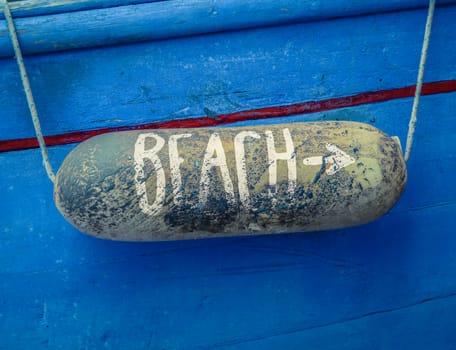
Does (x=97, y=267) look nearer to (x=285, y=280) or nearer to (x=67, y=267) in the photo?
(x=67, y=267)

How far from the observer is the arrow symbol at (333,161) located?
36.6 inches

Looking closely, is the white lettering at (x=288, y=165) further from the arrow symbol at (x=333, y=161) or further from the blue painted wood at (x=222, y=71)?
the blue painted wood at (x=222, y=71)

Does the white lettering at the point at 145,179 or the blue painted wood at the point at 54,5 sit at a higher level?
the blue painted wood at the point at 54,5

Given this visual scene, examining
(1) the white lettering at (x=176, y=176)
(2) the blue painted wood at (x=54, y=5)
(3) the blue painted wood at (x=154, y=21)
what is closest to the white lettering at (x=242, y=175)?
(1) the white lettering at (x=176, y=176)

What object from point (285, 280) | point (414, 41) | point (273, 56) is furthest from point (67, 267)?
point (414, 41)

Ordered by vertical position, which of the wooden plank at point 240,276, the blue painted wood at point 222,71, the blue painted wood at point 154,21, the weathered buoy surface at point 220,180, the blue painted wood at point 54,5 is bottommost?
Result: the wooden plank at point 240,276

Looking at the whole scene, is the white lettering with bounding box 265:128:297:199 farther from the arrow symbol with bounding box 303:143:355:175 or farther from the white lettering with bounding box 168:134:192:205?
the white lettering with bounding box 168:134:192:205

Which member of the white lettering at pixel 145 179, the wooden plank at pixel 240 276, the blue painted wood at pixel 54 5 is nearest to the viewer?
the white lettering at pixel 145 179

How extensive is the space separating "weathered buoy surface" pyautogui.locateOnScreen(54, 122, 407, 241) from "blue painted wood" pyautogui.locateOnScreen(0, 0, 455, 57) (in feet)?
0.85

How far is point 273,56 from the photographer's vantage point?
112 cm

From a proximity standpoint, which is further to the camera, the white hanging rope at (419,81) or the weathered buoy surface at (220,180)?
the white hanging rope at (419,81)

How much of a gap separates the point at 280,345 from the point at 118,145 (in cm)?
79

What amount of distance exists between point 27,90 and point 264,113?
587mm

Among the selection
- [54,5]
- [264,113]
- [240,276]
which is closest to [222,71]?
[264,113]
